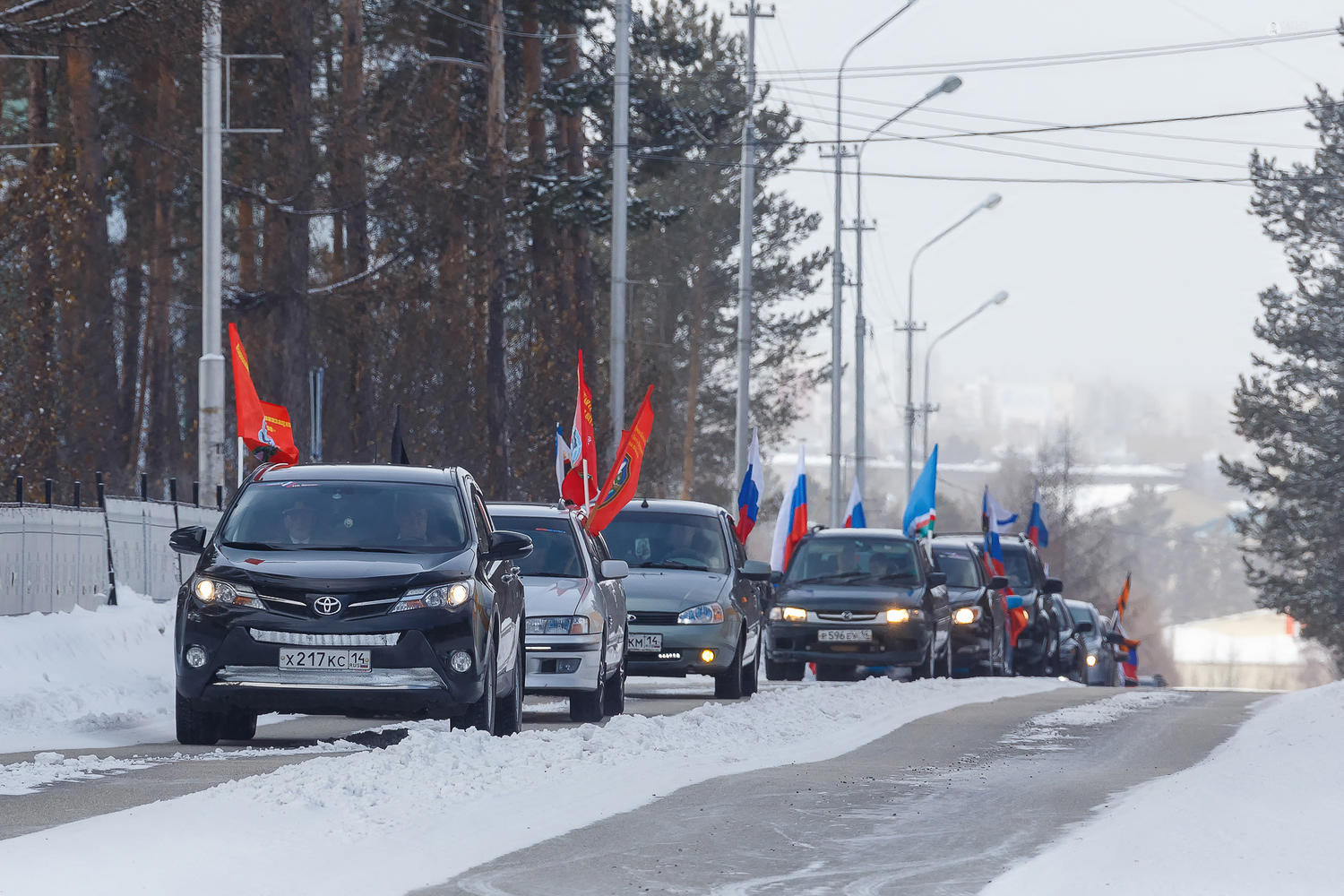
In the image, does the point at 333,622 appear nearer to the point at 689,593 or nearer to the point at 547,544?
the point at 547,544

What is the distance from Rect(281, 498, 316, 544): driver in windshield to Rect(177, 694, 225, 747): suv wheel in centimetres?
113

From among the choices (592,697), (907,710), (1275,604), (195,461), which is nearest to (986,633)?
(907,710)

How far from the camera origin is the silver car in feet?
54.6

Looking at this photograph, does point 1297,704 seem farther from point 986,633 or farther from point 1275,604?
point 1275,604

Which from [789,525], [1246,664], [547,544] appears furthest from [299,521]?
[1246,664]

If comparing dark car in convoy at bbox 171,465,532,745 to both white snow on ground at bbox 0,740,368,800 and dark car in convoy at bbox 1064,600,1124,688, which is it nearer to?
white snow on ground at bbox 0,740,368,800

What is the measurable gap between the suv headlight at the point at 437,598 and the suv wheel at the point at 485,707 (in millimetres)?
398

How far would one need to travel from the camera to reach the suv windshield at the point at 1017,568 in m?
37.0

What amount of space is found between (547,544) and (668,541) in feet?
12.7

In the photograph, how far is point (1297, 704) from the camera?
22.5 m

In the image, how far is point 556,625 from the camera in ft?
55.1

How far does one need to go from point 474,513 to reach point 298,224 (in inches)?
887

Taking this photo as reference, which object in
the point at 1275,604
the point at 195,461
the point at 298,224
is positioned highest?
the point at 298,224

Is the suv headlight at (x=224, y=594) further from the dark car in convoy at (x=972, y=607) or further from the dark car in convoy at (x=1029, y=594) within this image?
the dark car in convoy at (x=1029, y=594)
